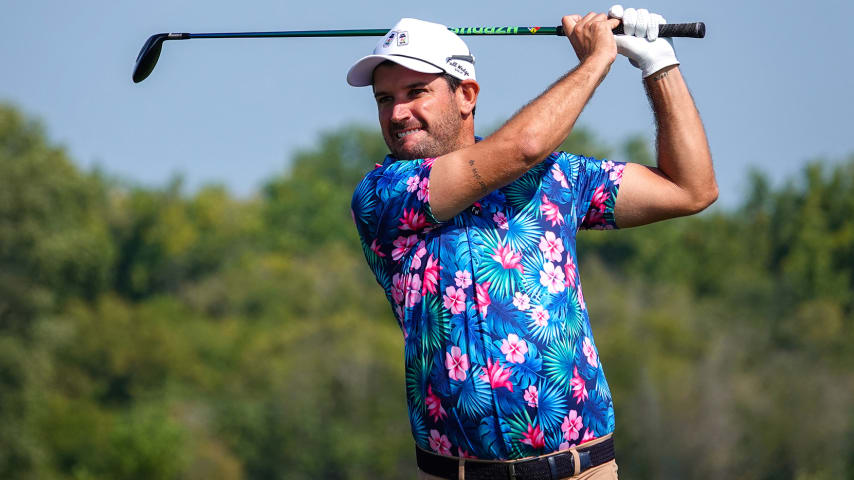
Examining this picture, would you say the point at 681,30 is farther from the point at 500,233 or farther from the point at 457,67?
the point at 500,233

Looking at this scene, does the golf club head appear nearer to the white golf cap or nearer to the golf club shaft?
the golf club shaft

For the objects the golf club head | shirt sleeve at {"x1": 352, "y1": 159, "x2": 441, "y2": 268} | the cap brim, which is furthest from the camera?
the golf club head

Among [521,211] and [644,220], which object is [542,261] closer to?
[521,211]

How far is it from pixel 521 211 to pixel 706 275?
55.9 meters

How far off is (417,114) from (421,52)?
204 millimetres

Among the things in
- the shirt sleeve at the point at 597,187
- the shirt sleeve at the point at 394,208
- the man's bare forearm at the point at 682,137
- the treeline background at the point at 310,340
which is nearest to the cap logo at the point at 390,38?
the shirt sleeve at the point at 394,208

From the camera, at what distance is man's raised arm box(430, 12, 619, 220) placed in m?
3.52

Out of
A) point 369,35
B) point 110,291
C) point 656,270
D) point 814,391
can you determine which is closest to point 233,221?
point 110,291

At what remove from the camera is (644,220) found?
13.5ft

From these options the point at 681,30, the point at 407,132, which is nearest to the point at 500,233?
the point at 407,132

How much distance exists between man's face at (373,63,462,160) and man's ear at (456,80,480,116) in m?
0.05

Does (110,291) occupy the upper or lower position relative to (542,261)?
upper

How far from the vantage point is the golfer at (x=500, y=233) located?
3.54m

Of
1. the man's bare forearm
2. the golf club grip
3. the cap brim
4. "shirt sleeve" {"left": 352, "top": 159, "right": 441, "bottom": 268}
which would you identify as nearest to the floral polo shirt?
"shirt sleeve" {"left": 352, "top": 159, "right": 441, "bottom": 268}
